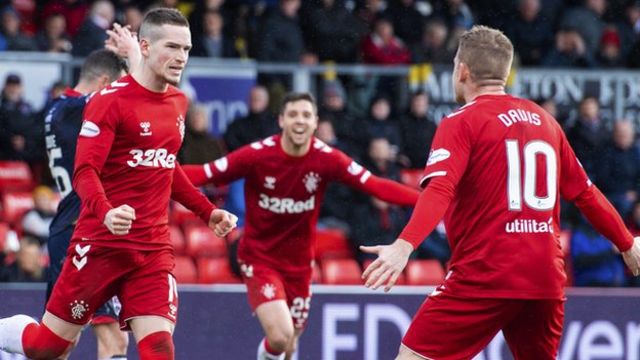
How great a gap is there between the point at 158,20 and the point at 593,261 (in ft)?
24.5

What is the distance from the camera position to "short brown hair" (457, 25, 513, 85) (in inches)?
267

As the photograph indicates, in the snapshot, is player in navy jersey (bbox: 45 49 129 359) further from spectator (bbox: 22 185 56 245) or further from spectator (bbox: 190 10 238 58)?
spectator (bbox: 190 10 238 58)

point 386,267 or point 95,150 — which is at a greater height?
point 95,150

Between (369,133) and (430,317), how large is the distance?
26.9 feet

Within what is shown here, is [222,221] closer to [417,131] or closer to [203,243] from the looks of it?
[203,243]

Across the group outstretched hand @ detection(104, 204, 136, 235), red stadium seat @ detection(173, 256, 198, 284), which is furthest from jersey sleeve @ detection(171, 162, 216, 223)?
red stadium seat @ detection(173, 256, 198, 284)

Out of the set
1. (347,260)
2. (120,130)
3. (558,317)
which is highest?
(120,130)

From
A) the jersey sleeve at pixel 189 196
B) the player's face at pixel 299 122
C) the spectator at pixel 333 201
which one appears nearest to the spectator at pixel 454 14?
the spectator at pixel 333 201

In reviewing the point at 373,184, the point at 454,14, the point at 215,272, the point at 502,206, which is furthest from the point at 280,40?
the point at 502,206

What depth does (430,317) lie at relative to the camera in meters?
6.70

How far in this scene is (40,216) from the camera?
1302cm

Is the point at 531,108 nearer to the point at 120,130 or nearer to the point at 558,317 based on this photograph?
the point at 558,317

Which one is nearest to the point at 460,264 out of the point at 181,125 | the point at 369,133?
the point at 181,125

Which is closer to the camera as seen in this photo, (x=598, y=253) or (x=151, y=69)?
(x=151, y=69)
